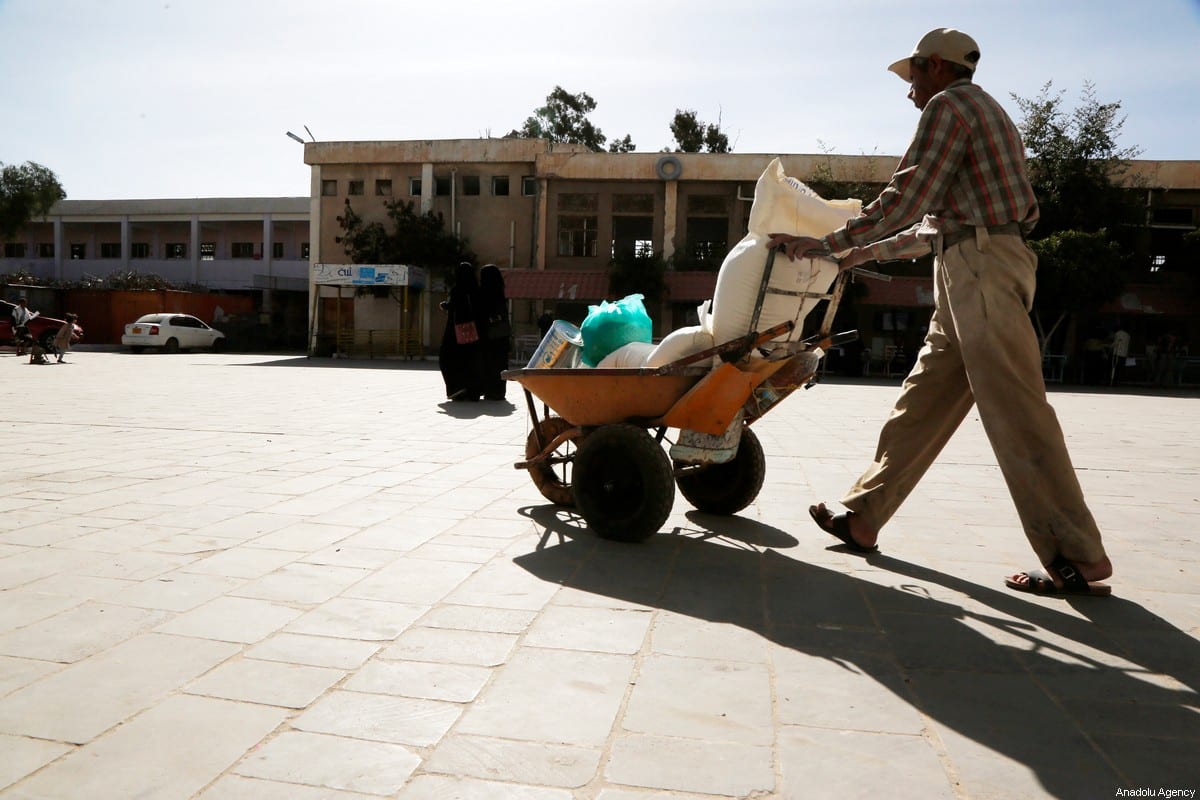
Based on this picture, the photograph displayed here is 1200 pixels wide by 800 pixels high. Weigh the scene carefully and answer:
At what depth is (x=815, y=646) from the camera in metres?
2.83

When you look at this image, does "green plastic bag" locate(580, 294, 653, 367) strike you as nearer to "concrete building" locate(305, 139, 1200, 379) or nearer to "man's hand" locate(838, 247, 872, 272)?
"man's hand" locate(838, 247, 872, 272)

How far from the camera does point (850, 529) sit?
13.1 feet

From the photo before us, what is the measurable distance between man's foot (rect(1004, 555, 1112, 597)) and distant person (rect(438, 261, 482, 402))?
8956 mm

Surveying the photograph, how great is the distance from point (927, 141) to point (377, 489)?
11.9 ft

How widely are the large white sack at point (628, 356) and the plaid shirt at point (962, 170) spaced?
3.98ft

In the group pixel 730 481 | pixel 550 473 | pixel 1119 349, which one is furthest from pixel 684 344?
pixel 1119 349

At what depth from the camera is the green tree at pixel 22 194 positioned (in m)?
41.9

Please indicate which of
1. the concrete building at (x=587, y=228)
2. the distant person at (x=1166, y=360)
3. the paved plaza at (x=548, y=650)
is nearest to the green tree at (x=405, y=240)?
the concrete building at (x=587, y=228)

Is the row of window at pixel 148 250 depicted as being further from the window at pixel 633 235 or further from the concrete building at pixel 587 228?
the window at pixel 633 235

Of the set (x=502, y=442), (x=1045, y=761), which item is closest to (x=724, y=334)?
(x=1045, y=761)

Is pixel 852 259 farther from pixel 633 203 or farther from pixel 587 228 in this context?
pixel 587 228

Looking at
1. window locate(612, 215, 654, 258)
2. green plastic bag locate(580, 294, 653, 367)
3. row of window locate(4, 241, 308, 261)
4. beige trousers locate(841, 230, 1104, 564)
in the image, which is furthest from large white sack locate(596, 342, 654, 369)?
row of window locate(4, 241, 308, 261)

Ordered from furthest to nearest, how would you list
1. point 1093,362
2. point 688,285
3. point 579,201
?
1. point 579,201
2. point 688,285
3. point 1093,362

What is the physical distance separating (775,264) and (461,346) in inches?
330
